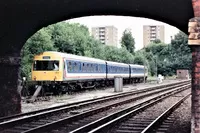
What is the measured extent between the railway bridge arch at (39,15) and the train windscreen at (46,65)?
433 inches

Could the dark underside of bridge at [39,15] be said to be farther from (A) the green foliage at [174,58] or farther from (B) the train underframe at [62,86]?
(A) the green foliage at [174,58]

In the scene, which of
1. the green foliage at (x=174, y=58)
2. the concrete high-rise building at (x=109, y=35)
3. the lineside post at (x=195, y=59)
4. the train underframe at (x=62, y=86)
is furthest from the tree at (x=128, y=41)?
the concrete high-rise building at (x=109, y=35)

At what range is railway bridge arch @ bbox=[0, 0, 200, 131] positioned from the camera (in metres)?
10.9

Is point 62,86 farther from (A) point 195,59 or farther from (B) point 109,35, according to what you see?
(B) point 109,35

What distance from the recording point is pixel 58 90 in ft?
85.8

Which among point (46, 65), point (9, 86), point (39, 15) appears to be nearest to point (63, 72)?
point (46, 65)

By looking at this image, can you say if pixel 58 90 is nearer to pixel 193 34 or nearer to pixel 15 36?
pixel 15 36

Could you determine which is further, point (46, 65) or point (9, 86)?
point (46, 65)

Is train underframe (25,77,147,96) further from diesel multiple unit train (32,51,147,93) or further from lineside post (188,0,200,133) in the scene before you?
lineside post (188,0,200,133)

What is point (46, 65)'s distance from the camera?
83.3 ft

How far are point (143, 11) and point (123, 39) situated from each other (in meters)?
81.3

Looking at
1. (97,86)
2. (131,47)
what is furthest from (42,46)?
(131,47)

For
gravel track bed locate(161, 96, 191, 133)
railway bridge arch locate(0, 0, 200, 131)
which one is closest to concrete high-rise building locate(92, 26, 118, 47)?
gravel track bed locate(161, 96, 191, 133)

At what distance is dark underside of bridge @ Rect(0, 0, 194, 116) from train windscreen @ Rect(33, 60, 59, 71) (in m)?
11.0
